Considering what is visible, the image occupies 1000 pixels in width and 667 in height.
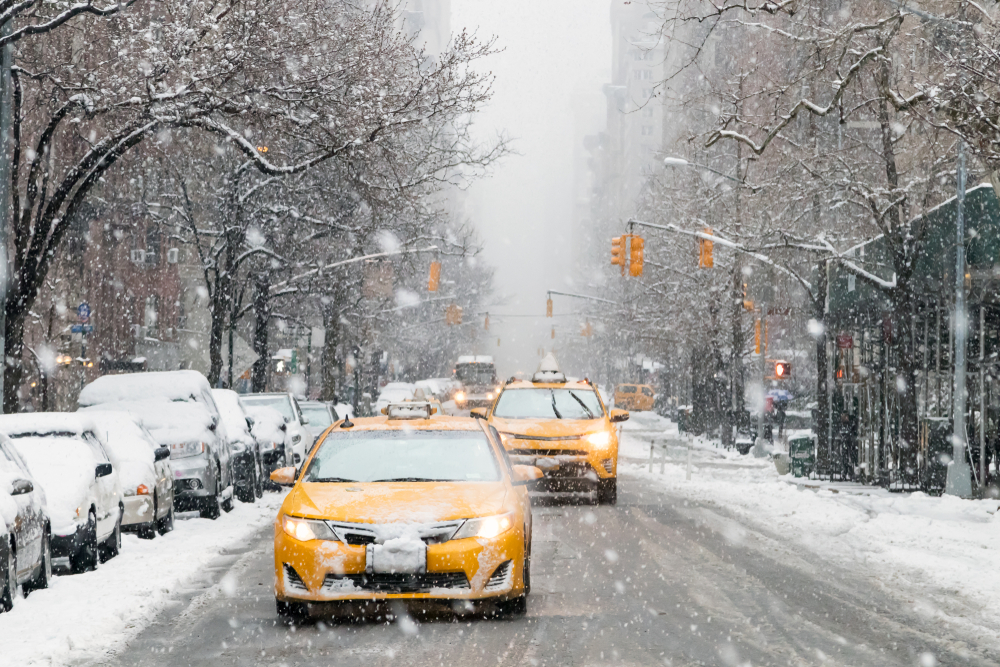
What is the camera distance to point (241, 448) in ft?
66.3

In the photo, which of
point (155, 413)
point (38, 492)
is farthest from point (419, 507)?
point (155, 413)

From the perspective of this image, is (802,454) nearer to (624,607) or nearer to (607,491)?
(607,491)

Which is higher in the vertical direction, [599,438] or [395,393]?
[395,393]

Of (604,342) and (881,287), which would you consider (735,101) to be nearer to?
(881,287)

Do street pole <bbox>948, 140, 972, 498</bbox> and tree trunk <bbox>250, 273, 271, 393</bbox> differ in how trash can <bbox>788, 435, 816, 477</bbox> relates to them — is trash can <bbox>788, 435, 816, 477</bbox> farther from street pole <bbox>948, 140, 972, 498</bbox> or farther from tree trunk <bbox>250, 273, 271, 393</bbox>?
tree trunk <bbox>250, 273, 271, 393</bbox>

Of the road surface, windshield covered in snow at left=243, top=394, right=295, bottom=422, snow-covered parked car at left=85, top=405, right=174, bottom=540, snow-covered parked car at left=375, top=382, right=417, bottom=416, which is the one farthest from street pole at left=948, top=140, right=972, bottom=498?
snow-covered parked car at left=375, top=382, right=417, bottom=416

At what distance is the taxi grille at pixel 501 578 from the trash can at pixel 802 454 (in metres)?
18.6

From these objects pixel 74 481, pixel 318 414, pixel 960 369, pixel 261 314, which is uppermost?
pixel 261 314

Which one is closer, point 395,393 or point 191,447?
point 191,447

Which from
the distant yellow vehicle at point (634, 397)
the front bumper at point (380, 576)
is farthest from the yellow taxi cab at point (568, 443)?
the distant yellow vehicle at point (634, 397)

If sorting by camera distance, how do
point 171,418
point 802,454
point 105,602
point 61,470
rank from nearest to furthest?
1. point 105,602
2. point 61,470
3. point 171,418
4. point 802,454

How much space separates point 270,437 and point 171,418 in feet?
18.5

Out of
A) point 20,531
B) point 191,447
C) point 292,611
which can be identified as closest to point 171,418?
point 191,447

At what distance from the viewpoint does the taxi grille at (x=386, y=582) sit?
8.84 metres
